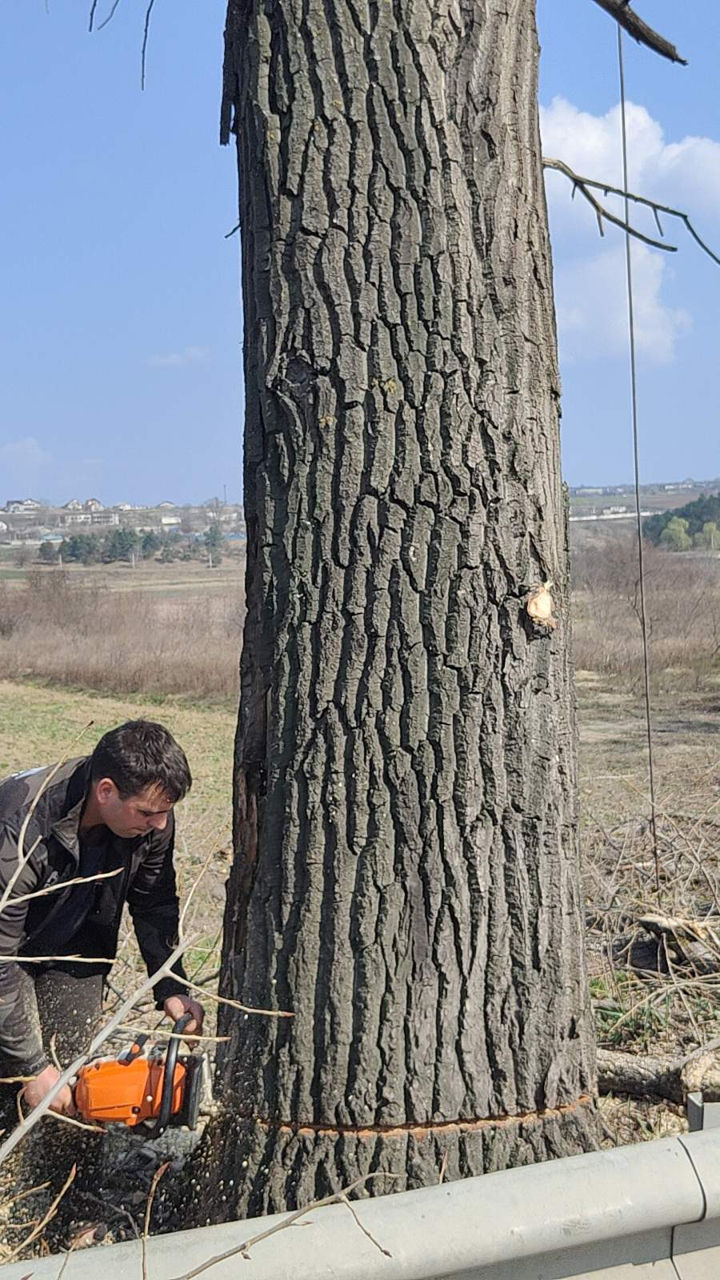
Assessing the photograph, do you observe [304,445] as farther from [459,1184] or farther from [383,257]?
[459,1184]

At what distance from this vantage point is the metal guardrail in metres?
1.79

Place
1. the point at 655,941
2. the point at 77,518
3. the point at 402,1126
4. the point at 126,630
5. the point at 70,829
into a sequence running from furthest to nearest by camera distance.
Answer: the point at 77,518
the point at 126,630
the point at 655,941
the point at 70,829
the point at 402,1126

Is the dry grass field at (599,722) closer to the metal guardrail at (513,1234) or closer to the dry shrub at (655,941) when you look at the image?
the dry shrub at (655,941)

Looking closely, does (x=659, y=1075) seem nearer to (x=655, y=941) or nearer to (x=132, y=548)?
(x=655, y=941)

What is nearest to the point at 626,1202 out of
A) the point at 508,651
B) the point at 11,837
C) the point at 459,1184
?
the point at 459,1184

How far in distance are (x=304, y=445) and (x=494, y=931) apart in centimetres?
111

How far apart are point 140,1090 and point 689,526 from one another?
2181 centimetres

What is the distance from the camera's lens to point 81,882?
115 inches

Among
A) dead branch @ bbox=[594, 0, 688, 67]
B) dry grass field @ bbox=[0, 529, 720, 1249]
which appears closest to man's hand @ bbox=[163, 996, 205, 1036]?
dry grass field @ bbox=[0, 529, 720, 1249]

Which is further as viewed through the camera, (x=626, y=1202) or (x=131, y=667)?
(x=131, y=667)

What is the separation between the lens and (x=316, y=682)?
2385 mm

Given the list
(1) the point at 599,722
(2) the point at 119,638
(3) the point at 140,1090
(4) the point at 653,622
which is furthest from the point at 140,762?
(2) the point at 119,638

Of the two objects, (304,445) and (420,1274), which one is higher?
(304,445)

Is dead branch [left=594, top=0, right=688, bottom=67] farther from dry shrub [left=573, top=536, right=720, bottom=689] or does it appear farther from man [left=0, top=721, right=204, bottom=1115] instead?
dry shrub [left=573, top=536, right=720, bottom=689]
